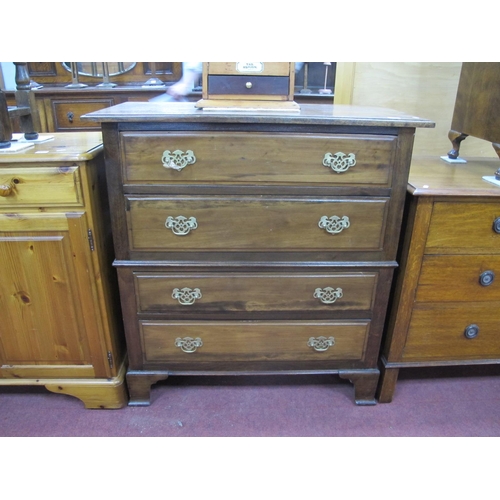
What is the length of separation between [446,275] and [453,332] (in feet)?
0.80

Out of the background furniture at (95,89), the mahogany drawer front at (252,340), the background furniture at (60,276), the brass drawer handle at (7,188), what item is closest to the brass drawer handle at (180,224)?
the background furniture at (60,276)

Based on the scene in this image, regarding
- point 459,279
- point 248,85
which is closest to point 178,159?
point 248,85

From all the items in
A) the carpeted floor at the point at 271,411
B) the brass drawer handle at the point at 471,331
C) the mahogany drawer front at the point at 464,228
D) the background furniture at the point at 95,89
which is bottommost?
the carpeted floor at the point at 271,411

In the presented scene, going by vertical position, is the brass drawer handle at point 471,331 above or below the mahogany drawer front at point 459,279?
below

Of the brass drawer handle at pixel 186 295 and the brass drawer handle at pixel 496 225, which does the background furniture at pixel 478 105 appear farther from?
the brass drawer handle at pixel 186 295

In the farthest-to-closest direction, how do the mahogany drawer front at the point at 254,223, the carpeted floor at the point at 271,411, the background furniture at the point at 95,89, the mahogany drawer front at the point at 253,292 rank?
the background furniture at the point at 95,89 < the carpeted floor at the point at 271,411 < the mahogany drawer front at the point at 253,292 < the mahogany drawer front at the point at 254,223

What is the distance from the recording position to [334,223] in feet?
4.05

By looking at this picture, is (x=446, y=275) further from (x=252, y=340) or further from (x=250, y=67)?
(x=250, y=67)

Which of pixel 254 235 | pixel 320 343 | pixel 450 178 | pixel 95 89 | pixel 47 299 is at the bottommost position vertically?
pixel 320 343

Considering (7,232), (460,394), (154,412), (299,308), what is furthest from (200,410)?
(460,394)

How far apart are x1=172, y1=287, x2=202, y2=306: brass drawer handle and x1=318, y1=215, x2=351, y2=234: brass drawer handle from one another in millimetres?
460

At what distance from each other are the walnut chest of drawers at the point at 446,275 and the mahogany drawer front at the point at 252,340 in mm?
167

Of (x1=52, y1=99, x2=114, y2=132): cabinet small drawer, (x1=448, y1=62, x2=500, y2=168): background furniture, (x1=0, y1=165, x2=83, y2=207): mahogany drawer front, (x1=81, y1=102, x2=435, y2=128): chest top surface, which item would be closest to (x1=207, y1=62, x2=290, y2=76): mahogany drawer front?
(x1=81, y1=102, x2=435, y2=128): chest top surface

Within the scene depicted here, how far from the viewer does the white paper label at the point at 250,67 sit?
117cm
